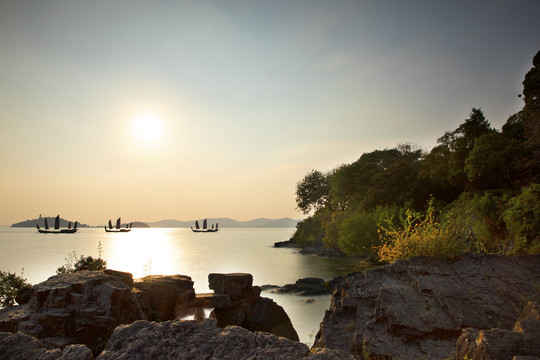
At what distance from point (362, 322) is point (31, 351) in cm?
463

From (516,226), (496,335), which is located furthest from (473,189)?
(496,335)

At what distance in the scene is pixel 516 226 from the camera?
39.2ft

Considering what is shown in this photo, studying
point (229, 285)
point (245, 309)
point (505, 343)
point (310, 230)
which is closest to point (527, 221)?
point (245, 309)

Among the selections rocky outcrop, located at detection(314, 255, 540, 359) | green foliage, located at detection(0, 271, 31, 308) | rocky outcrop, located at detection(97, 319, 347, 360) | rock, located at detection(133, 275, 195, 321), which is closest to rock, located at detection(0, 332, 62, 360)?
rocky outcrop, located at detection(97, 319, 347, 360)

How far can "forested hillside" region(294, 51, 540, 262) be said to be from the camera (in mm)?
7467

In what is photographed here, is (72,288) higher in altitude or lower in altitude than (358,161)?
lower

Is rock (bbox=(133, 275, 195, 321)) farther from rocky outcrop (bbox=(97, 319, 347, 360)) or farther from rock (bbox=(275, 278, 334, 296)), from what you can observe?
rock (bbox=(275, 278, 334, 296))

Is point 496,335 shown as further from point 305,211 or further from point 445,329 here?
point 305,211

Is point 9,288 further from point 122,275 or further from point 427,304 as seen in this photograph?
point 427,304

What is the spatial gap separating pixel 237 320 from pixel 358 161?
44010 millimetres

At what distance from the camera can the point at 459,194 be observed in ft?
99.9

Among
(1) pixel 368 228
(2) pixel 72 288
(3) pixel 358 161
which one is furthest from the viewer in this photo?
(3) pixel 358 161

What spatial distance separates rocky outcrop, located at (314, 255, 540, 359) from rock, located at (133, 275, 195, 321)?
174 inches

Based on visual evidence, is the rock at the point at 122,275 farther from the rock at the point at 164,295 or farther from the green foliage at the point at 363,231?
the green foliage at the point at 363,231
